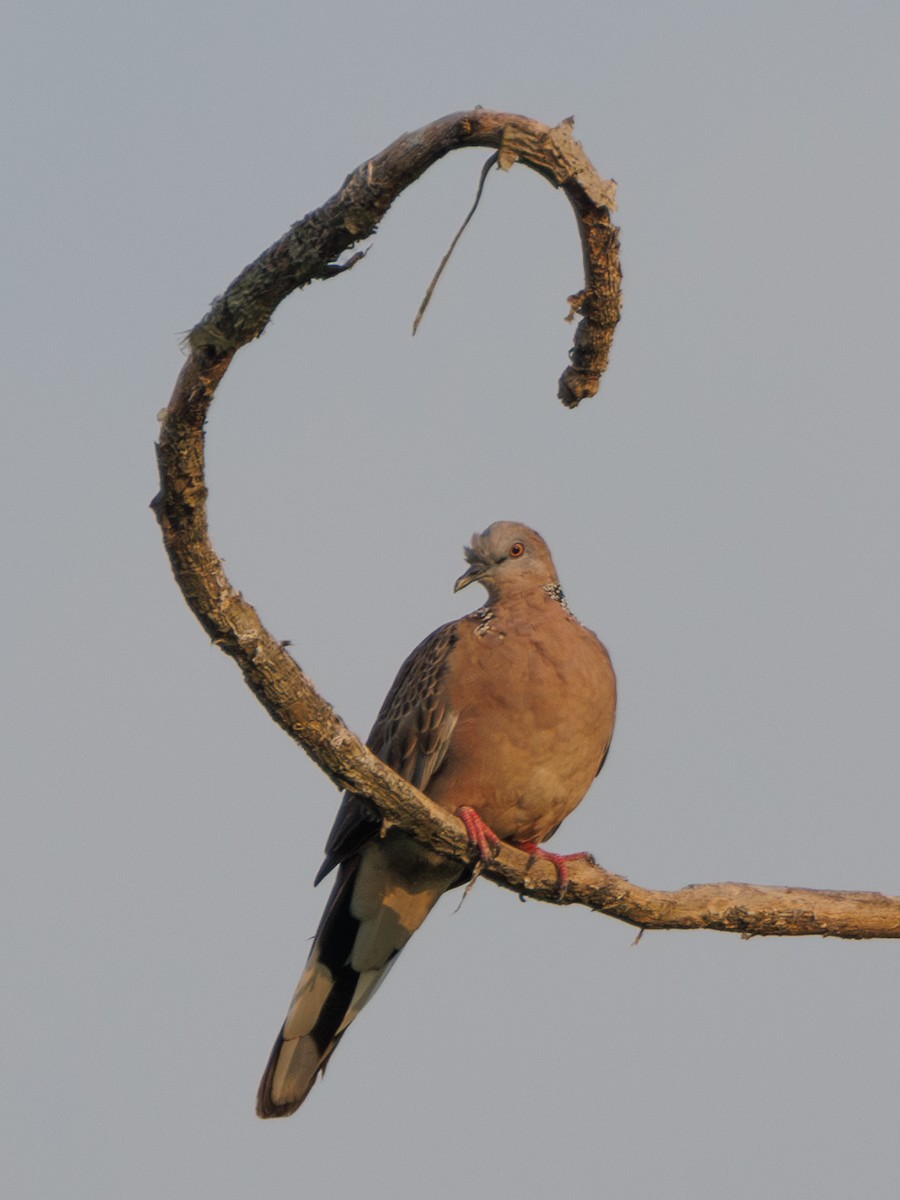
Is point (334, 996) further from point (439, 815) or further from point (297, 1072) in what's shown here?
point (439, 815)

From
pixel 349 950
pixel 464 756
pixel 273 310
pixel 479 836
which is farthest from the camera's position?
pixel 349 950

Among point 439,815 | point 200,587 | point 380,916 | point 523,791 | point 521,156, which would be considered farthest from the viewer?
point 380,916

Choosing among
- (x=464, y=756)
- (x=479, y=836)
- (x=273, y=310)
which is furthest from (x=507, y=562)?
(x=273, y=310)

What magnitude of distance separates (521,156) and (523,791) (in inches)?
117

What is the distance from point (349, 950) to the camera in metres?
6.27

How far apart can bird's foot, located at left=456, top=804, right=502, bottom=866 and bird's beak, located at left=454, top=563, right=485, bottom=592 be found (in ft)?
3.73

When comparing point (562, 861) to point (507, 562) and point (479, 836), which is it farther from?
point (507, 562)

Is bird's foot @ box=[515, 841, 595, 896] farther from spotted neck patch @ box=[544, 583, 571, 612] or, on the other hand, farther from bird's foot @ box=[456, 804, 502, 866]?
spotted neck patch @ box=[544, 583, 571, 612]

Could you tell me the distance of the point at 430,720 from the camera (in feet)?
19.2

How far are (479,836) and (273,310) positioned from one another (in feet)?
7.69

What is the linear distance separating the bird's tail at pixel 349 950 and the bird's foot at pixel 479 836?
1.73ft

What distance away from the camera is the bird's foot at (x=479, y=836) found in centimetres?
502

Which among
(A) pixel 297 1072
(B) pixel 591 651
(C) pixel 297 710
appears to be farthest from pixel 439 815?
(A) pixel 297 1072

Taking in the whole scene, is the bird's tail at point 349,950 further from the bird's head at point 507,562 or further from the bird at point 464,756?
the bird's head at point 507,562
